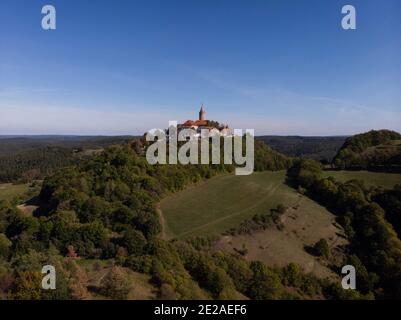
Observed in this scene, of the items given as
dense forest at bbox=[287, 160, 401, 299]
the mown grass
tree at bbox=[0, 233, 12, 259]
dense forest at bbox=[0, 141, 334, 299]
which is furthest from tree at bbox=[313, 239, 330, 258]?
tree at bbox=[0, 233, 12, 259]

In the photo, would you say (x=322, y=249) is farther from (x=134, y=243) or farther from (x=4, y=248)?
(x=4, y=248)

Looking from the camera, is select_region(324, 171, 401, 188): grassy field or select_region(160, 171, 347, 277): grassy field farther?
select_region(324, 171, 401, 188): grassy field

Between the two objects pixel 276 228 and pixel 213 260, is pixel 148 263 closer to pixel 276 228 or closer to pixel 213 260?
pixel 213 260

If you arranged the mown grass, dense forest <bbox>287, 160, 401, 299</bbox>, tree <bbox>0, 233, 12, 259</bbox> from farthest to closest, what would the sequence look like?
the mown grass < dense forest <bbox>287, 160, 401, 299</bbox> < tree <bbox>0, 233, 12, 259</bbox>

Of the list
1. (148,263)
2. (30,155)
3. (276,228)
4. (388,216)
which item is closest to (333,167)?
(388,216)

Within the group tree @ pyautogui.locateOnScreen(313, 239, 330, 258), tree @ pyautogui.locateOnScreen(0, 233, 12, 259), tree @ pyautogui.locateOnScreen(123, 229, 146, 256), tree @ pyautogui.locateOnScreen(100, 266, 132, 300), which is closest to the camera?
tree @ pyautogui.locateOnScreen(100, 266, 132, 300)

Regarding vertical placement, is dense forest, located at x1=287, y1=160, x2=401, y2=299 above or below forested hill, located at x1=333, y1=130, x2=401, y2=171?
below

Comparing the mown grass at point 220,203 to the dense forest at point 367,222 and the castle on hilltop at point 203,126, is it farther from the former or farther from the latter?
the castle on hilltop at point 203,126

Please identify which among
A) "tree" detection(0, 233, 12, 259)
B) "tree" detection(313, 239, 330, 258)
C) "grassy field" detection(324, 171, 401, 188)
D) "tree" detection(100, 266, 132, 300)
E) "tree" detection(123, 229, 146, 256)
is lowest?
"tree" detection(313, 239, 330, 258)

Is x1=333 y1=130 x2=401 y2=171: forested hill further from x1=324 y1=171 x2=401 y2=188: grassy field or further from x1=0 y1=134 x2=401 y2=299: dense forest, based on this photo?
x1=0 y1=134 x2=401 y2=299: dense forest
